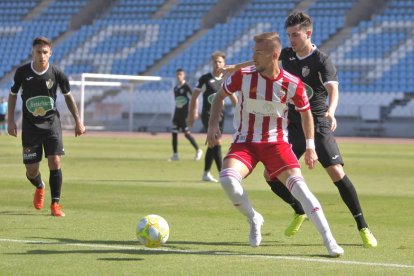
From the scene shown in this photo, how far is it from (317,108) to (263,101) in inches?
49.1

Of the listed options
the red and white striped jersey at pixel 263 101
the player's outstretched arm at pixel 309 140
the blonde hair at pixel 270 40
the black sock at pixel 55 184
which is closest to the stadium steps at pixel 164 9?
the black sock at pixel 55 184

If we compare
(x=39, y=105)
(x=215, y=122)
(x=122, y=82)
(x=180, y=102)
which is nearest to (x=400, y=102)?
(x=122, y=82)

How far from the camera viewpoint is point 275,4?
4991 centimetres

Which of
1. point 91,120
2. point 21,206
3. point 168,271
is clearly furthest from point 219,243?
point 91,120

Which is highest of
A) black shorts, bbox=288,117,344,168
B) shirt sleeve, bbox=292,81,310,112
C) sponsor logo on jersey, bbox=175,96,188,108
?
shirt sleeve, bbox=292,81,310,112

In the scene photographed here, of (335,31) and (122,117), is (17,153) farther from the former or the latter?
(335,31)

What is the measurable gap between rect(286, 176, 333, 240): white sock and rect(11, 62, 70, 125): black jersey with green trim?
403 centimetres

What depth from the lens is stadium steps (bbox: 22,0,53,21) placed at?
2234 inches

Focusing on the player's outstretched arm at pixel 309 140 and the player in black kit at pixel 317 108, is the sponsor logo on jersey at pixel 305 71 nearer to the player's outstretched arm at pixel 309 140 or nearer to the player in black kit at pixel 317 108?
the player in black kit at pixel 317 108

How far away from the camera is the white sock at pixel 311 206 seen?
25.4 feet

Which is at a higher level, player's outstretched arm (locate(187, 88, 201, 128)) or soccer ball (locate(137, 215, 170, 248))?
soccer ball (locate(137, 215, 170, 248))

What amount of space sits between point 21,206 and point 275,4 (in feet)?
128

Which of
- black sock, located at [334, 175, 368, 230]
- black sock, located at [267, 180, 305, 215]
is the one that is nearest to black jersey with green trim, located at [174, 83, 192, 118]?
black sock, located at [267, 180, 305, 215]

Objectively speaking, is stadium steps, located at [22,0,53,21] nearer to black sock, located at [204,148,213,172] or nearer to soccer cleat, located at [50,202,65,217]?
black sock, located at [204,148,213,172]
